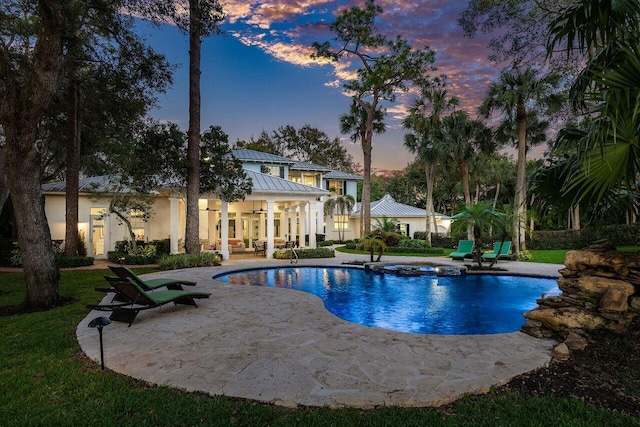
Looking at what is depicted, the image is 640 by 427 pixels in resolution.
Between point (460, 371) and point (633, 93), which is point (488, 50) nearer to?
point (633, 93)

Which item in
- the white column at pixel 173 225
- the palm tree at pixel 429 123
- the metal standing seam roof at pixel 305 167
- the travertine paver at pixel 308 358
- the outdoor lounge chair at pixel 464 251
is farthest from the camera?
the metal standing seam roof at pixel 305 167

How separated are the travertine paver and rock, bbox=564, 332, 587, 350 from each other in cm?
28

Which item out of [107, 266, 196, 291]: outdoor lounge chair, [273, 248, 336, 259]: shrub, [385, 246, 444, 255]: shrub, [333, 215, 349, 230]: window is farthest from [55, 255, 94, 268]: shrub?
[333, 215, 349, 230]: window

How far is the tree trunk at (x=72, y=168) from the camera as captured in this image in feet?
52.0

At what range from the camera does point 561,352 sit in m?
4.68

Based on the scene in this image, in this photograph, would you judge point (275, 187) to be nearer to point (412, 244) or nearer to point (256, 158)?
point (256, 158)

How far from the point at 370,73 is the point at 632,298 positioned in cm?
2412

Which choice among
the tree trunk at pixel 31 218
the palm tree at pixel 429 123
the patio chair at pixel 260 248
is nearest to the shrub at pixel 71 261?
the patio chair at pixel 260 248

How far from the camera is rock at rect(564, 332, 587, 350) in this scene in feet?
15.9

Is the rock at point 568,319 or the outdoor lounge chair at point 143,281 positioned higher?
the outdoor lounge chair at point 143,281

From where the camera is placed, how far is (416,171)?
46.4 m

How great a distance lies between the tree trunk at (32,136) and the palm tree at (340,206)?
2485 cm

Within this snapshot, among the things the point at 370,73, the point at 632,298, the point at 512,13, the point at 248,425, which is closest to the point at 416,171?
the point at 370,73

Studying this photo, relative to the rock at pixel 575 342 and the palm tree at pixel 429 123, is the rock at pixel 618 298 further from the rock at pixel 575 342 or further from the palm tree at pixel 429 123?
the palm tree at pixel 429 123
